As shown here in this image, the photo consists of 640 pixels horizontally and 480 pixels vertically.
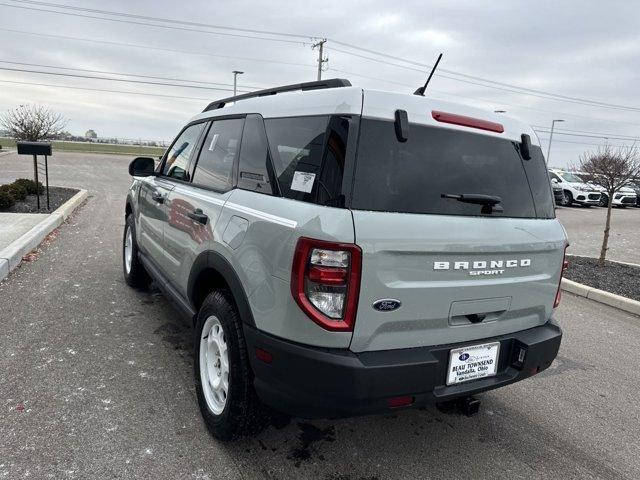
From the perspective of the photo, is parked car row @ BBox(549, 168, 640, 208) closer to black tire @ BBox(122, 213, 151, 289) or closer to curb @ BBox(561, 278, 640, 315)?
curb @ BBox(561, 278, 640, 315)

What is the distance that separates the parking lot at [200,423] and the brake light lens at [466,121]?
1.86 metres

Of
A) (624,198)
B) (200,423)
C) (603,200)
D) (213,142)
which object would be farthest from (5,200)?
(624,198)

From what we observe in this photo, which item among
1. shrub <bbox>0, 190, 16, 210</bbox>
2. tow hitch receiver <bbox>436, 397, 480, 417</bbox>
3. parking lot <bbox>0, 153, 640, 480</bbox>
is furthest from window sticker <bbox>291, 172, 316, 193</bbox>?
shrub <bbox>0, 190, 16, 210</bbox>

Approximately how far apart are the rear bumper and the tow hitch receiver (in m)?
0.69

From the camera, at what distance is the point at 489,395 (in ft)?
11.5

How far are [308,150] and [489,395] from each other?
2.40 meters

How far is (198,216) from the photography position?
121 inches

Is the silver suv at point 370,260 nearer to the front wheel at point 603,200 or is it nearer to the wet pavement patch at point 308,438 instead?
the wet pavement patch at point 308,438

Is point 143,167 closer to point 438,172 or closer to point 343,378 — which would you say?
point 438,172

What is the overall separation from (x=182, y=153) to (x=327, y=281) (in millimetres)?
2537

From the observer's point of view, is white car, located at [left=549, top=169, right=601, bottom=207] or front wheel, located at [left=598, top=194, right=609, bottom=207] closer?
white car, located at [left=549, top=169, right=601, bottom=207]

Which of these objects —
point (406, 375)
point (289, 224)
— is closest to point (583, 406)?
point (406, 375)

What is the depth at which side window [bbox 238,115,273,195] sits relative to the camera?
2.59 m

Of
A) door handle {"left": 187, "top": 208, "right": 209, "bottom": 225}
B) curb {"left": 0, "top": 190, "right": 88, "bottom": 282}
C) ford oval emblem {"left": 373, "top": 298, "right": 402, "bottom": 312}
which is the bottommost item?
curb {"left": 0, "top": 190, "right": 88, "bottom": 282}
